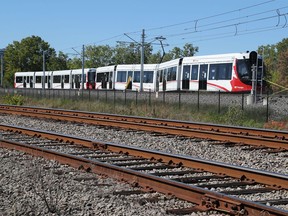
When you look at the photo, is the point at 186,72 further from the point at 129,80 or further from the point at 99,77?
the point at 99,77

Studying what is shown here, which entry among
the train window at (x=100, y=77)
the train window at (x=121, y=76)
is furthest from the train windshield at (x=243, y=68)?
the train window at (x=100, y=77)

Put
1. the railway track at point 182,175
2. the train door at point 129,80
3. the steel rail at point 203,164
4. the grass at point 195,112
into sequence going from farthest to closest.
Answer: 1. the train door at point 129,80
2. the grass at point 195,112
3. the steel rail at point 203,164
4. the railway track at point 182,175

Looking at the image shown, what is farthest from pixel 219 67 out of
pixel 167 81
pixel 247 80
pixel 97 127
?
pixel 97 127

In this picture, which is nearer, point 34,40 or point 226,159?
point 226,159

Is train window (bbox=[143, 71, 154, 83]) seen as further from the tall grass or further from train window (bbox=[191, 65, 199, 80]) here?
train window (bbox=[191, 65, 199, 80])

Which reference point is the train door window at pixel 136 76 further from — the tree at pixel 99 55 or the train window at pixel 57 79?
the tree at pixel 99 55

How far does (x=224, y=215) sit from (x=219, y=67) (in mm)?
25458

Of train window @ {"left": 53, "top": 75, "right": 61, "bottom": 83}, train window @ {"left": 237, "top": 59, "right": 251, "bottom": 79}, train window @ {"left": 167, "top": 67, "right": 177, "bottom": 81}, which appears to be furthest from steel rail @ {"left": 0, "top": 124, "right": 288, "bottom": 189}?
train window @ {"left": 53, "top": 75, "right": 61, "bottom": 83}

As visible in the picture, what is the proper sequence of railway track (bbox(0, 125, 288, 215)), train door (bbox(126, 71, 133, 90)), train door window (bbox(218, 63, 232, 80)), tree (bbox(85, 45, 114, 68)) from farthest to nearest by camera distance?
tree (bbox(85, 45, 114, 68)) < train door (bbox(126, 71, 133, 90)) < train door window (bbox(218, 63, 232, 80)) < railway track (bbox(0, 125, 288, 215))

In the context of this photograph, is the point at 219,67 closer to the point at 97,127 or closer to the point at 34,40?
the point at 97,127

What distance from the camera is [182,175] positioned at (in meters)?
9.30

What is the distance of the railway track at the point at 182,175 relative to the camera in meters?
6.79

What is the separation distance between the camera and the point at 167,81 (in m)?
38.5

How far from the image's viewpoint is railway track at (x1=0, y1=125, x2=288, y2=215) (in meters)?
6.79
